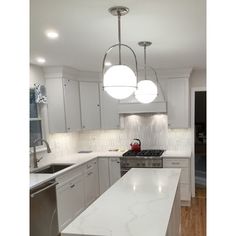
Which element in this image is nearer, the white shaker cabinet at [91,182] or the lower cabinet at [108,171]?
the white shaker cabinet at [91,182]

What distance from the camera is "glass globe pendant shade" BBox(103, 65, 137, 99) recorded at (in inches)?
77.3

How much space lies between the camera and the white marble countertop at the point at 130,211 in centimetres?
166

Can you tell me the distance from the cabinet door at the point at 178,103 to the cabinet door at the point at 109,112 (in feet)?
3.34

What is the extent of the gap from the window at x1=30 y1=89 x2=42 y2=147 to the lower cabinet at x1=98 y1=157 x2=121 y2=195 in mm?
1282

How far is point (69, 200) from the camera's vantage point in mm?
3834

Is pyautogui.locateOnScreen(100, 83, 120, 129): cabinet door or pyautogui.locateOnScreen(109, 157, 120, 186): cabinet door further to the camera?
pyautogui.locateOnScreen(100, 83, 120, 129): cabinet door

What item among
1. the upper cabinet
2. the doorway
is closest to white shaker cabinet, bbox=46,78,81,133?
the upper cabinet

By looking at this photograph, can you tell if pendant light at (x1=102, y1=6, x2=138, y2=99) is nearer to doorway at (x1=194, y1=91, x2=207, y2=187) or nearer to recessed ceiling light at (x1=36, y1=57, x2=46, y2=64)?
recessed ceiling light at (x1=36, y1=57, x2=46, y2=64)

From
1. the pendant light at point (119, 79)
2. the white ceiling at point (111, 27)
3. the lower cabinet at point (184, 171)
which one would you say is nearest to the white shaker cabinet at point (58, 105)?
the white ceiling at point (111, 27)

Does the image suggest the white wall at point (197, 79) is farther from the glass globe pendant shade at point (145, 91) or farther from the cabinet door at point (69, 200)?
the cabinet door at point (69, 200)

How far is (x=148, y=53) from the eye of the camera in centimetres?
357

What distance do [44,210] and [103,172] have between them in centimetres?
187
